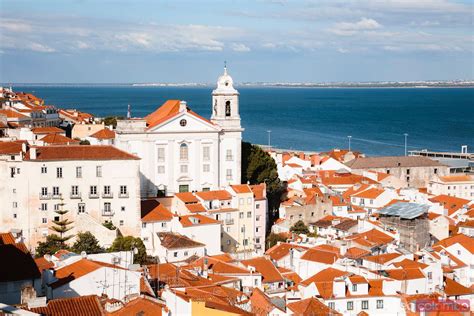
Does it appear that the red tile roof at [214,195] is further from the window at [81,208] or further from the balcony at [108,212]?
the window at [81,208]

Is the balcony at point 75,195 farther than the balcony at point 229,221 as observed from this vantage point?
No

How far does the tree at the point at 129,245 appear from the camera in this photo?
27.8 meters

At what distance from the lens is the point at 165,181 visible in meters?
37.5

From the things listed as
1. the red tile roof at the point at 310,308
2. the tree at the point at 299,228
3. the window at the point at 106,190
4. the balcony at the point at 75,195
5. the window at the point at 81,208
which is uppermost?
the window at the point at 106,190

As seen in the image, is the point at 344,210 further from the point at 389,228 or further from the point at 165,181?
the point at 165,181

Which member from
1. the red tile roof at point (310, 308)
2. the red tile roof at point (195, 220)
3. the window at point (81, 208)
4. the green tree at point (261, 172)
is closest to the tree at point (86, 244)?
the window at point (81, 208)

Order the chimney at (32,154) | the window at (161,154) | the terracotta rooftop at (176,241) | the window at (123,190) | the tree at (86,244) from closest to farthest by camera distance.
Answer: the tree at (86,244) < the terracotta rooftop at (176,241) < the chimney at (32,154) < the window at (123,190) < the window at (161,154)

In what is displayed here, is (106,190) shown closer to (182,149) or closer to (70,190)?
(70,190)

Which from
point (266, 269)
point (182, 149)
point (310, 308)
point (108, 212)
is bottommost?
point (266, 269)

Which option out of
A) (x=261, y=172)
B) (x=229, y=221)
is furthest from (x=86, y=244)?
(x=261, y=172)

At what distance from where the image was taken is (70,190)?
30.1 m

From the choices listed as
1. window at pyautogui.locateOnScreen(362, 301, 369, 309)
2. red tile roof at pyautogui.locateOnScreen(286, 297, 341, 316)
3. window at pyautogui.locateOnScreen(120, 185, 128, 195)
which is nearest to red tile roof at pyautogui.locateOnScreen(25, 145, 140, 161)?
window at pyautogui.locateOnScreen(120, 185, 128, 195)

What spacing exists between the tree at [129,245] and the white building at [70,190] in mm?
692

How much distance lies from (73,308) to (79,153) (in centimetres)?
1905
